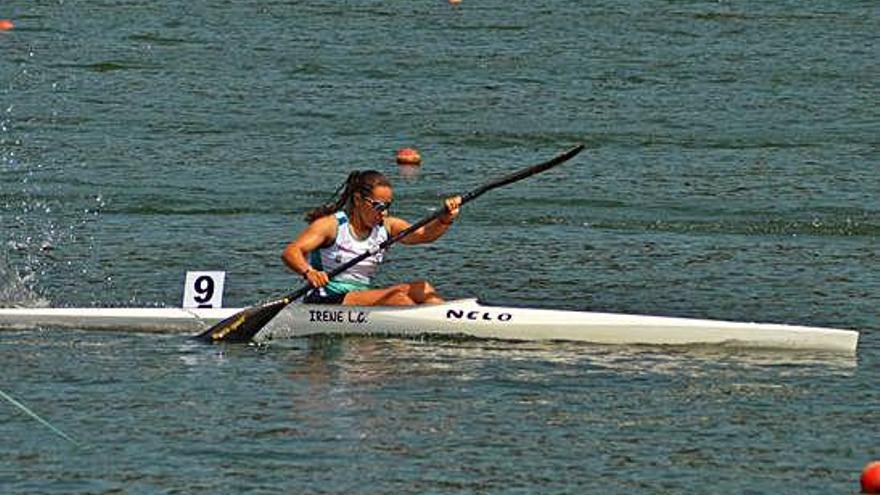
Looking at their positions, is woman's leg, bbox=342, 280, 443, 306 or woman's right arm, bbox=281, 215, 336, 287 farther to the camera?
woman's leg, bbox=342, 280, 443, 306

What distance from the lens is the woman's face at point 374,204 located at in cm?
1791

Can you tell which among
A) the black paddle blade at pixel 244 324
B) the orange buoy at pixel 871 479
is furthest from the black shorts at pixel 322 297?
the orange buoy at pixel 871 479

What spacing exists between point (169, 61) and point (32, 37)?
13.1 feet

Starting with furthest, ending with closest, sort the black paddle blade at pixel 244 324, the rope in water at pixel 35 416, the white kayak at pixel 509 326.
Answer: the black paddle blade at pixel 244 324, the white kayak at pixel 509 326, the rope in water at pixel 35 416

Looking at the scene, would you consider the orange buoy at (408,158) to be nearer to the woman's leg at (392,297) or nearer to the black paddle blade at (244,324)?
the woman's leg at (392,297)

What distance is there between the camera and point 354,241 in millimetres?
18203

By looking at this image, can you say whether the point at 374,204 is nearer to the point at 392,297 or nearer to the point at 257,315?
the point at 392,297

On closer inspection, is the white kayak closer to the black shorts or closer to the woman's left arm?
the black shorts

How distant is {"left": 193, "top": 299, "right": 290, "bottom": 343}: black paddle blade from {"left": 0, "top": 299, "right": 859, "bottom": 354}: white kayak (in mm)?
84

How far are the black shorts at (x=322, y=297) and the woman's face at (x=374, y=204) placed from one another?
69 cm

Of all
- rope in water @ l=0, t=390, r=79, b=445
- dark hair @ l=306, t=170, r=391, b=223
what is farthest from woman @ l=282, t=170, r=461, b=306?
rope in water @ l=0, t=390, r=79, b=445

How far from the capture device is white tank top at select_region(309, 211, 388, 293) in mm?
18203

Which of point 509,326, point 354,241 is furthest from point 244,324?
point 509,326

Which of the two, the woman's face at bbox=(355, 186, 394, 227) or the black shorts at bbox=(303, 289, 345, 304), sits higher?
the woman's face at bbox=(355, 186, 394, 227)
